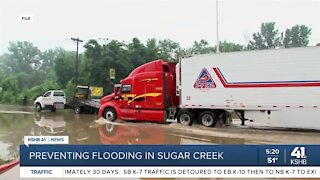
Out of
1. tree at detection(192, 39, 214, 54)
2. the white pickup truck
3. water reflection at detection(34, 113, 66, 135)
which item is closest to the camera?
water reflection at detection(34, 113, 66, 135)

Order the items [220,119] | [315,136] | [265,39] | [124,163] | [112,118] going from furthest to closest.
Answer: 1. [265,39]
2. [112,118]
3. [220,119]
4. [315,136]
5. [124,163]

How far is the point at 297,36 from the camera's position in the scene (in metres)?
53.0

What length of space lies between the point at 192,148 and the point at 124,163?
90 cm

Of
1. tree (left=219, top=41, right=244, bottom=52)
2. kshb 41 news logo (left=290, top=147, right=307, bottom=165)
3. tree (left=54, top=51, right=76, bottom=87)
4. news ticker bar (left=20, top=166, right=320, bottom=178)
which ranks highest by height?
tree (left=219, top=41, right=244, bottom=52)

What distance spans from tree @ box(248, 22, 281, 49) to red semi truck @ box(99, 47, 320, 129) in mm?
44623

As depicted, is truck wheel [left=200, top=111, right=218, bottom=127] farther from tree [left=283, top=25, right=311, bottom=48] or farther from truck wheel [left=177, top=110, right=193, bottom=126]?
tree [left=283, top=25, right=311, bottom=48]

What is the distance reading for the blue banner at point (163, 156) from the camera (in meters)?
4.25

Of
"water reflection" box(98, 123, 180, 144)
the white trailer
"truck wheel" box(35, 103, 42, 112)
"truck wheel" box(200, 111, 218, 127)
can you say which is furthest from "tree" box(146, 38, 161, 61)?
"water reflection" box(98, 123, 180, 144)

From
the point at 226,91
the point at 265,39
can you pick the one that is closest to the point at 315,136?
the point at 226,91

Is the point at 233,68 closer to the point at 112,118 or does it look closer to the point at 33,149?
the point at 112,118

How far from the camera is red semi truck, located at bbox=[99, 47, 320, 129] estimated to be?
1208 centimetres

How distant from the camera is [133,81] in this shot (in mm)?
15820

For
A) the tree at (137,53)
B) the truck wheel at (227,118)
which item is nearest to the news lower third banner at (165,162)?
the truck wheel at (227,118)

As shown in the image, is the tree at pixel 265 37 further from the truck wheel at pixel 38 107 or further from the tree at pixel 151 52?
the truck wheel at pixel 38 107
